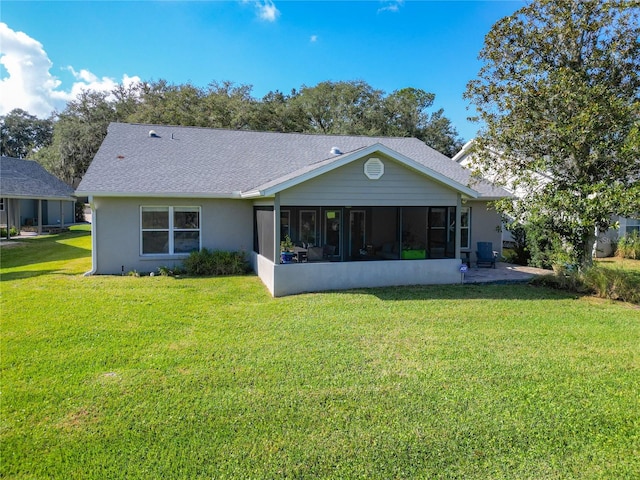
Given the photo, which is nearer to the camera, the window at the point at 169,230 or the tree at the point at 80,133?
the window at the point at 169,230

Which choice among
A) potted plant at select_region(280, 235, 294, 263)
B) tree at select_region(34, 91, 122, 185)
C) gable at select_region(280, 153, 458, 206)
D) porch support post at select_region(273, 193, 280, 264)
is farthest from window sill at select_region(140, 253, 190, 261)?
tree at select_region(34, 91, 122, 185)

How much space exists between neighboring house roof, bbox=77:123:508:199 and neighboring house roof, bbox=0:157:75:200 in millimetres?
12056

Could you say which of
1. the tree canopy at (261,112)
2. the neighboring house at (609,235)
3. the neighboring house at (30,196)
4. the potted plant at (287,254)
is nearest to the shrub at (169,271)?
the potted plant at (287,254)

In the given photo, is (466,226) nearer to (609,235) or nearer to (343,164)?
(343,164)

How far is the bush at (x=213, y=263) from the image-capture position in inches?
480

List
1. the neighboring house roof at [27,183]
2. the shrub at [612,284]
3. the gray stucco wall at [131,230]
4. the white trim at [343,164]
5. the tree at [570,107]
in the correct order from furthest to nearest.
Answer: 1. the neighboring house roof at [27,183]
2. the gray stucco wall at [131,230]
3. the shrub at [612,284]
4. the tree at [570,107]
5. the white trim at [343,164]

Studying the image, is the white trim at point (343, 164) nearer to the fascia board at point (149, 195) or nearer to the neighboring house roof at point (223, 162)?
the neighboring house roof at point (223, 162)

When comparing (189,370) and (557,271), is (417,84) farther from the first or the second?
(189,370)

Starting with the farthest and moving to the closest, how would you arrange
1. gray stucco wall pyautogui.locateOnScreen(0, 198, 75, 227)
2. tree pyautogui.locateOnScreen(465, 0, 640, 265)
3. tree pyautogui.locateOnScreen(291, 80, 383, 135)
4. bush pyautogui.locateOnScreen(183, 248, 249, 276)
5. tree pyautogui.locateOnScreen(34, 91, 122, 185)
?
1. tree pyautogui.locateOnScreen(291, 80, 383, 135)
2. tree pyautogui.locateOnScreen(34, 91, 122, 185)
3. gray stucco wall pyautogui.locateOnScreen(0, 198, 75, 227)
4. bush pyautogui.locateOnScreen(183, 248, 249, 276)
5. tree pyautogui.locateOnScreen(465, 0, 640, 265)

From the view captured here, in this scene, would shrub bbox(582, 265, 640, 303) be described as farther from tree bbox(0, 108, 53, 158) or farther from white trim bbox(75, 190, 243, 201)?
tree bbox(0, 108, 53, 158)

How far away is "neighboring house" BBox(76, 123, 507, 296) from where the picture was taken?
10.3m

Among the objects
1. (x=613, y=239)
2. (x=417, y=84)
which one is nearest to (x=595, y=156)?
(x=613, y=239)

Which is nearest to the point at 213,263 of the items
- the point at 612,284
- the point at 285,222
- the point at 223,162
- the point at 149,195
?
the point at 149,195

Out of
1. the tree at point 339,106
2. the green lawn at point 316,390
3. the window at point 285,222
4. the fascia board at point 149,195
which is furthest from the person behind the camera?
the tree at point 339,106
